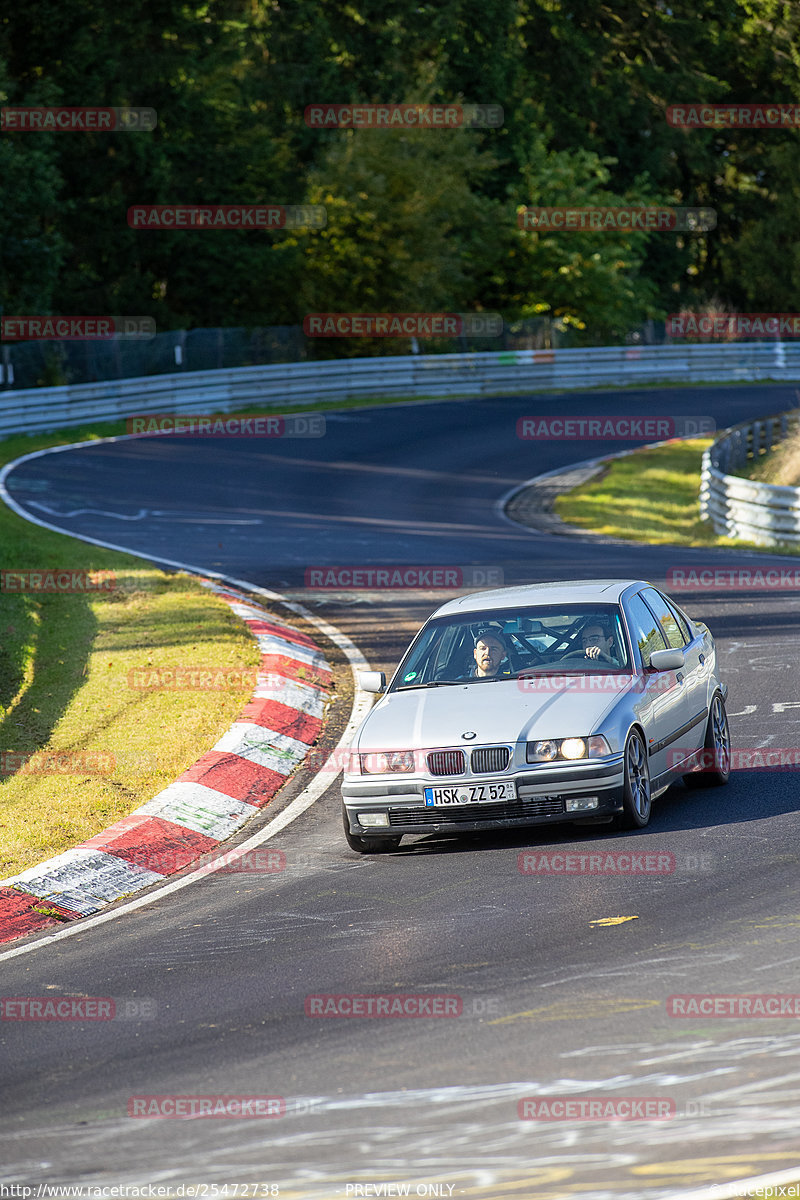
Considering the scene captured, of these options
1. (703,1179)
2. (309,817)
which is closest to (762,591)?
(309,817)

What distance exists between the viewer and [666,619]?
1076 centimetres

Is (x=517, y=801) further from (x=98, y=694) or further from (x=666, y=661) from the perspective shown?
(x=98, y=694)

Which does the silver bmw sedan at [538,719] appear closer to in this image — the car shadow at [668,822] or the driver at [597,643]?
the driver at [597,643]

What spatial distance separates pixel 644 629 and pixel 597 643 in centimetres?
45

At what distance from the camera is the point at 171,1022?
21.6 feet

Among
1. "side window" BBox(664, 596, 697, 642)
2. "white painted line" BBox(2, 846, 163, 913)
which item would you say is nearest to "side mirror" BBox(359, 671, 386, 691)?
"white painted line" BBox(2, 846, 163, 913)

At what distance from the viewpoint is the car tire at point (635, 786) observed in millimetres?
8914

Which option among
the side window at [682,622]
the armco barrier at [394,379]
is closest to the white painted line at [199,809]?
the side window at [682,622]

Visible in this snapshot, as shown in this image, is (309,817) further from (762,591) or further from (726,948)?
(762,591)

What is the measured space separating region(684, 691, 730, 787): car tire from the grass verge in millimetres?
3714

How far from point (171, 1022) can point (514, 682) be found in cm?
373

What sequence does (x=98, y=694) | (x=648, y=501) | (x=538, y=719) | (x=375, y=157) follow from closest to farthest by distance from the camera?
(x=538, y=719) → (x=98, y=694) → (x=648, y=501) → (x=375, y=157)

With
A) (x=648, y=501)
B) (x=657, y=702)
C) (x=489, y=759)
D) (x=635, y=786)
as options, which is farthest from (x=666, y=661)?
(x=648, y=501)

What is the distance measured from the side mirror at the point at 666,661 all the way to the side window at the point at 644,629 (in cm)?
30
